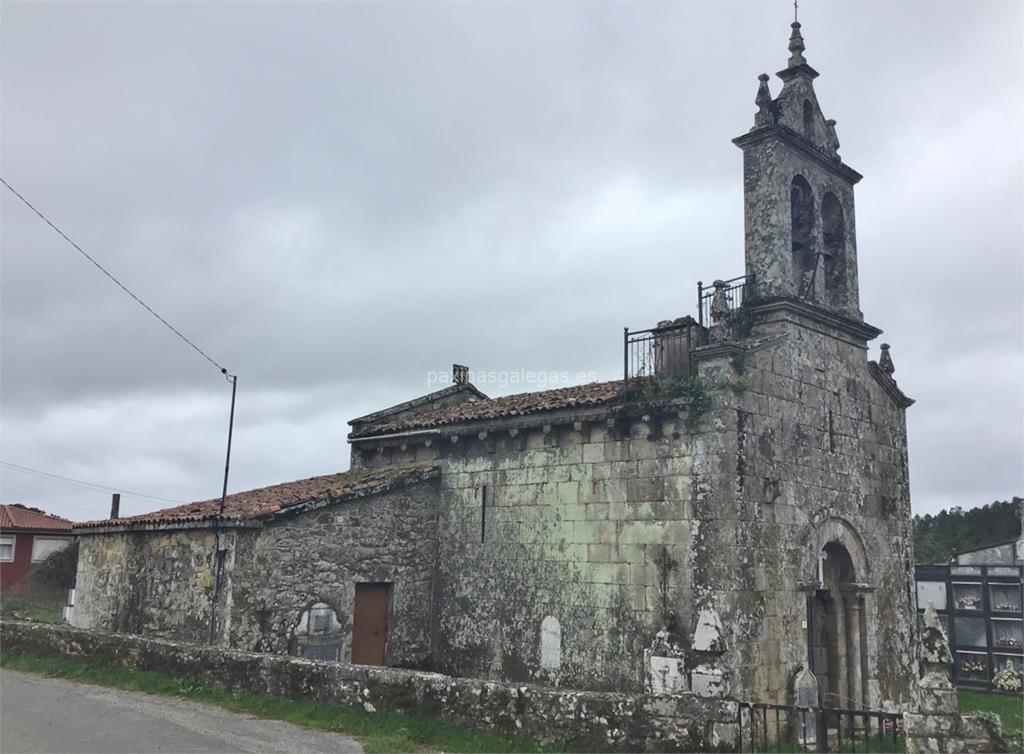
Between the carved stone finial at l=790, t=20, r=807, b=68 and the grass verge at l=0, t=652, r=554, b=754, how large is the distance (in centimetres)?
1289

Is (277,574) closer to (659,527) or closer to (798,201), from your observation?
(659,527)

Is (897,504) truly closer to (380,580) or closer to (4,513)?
(380,580)

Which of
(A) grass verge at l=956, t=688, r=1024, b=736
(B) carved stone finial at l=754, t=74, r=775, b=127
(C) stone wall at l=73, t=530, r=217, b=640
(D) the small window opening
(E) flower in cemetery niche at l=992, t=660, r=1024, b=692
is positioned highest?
(B) carved stone finial at l=754, t=74, r=775, b=127

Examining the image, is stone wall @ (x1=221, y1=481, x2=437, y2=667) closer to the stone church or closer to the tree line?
the stone church

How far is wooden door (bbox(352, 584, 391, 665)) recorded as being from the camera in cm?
1534

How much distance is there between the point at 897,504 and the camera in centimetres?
1586

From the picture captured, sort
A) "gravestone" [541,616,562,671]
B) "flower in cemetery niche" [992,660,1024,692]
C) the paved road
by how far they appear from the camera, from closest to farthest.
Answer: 1. the paved road
2. "gravestone" [541,616,562,671]
3. "flower in cemetery niche" [992,660,1024,692]

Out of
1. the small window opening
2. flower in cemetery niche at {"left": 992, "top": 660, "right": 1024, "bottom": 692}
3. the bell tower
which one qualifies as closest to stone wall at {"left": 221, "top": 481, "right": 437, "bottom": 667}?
the small window opening

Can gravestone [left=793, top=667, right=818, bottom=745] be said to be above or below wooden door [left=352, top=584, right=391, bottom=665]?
below

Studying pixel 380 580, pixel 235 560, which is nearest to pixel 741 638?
pixel 380 580

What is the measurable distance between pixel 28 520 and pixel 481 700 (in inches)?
1581

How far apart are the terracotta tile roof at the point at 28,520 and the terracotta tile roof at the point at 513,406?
2857 cm

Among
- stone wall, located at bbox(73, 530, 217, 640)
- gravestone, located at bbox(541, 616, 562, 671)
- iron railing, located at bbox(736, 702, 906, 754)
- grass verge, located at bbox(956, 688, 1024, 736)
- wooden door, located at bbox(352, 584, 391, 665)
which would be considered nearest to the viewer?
iron railing, located at bbox(736, 702, 906, 754)

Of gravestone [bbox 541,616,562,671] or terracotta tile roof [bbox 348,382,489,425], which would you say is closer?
gravestone [bbox 541,616,562,671]
